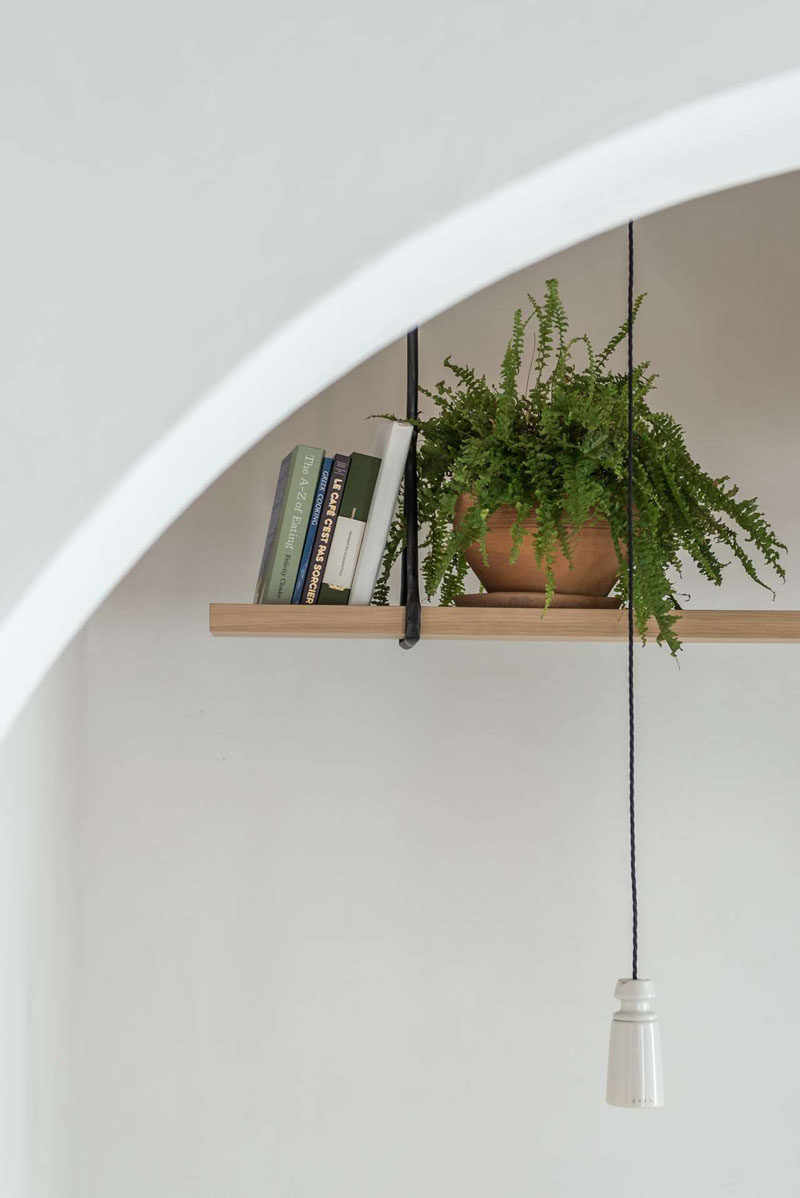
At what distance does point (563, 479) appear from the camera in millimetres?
1572

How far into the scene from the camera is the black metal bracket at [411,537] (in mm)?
1564

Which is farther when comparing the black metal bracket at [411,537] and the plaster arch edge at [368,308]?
the black metal bracket at [411,537]

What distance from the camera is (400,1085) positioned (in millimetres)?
1999

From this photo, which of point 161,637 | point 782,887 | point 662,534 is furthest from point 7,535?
point 782,887

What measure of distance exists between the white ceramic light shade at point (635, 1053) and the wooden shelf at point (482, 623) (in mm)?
487

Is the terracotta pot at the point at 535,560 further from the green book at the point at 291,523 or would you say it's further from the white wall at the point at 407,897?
the white wall at the point at 407,897

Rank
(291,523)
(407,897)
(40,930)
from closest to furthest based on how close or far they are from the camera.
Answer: (40,930) → (291,523) → (407,897)

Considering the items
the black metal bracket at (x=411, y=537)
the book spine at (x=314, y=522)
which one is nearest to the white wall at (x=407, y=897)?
the black metal bracket at (x=411, y=537)

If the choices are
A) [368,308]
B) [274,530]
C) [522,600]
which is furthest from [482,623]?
[368,308]

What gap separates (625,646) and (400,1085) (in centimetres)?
89

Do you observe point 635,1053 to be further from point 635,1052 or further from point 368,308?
point 368,308

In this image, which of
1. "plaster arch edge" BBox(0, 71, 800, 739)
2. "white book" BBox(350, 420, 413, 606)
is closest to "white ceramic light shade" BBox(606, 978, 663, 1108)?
→ "white book" BBox(350, 420, 413, 606)

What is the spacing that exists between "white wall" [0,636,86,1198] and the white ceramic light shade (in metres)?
0.75

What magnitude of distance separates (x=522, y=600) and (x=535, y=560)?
62mm
